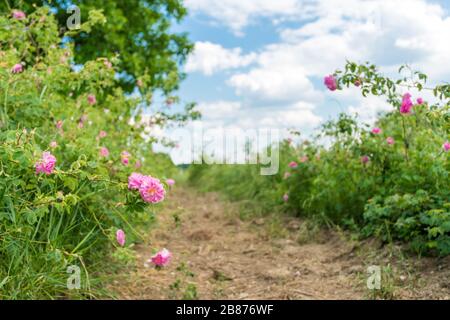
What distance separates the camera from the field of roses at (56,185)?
234cm

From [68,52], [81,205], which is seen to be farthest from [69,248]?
[68,52]

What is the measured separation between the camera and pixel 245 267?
3965mm

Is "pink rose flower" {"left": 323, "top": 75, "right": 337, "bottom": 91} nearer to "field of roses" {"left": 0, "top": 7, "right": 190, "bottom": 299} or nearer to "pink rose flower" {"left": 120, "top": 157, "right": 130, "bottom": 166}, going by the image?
"field of roses" {"left": 0, "top": 7, "right": 190, "bottom": 299}

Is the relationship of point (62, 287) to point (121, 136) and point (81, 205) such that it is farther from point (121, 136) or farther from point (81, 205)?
point (121, 136)

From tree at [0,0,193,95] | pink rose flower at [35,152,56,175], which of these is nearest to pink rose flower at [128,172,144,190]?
pink rose flower at [35,152,56,175]

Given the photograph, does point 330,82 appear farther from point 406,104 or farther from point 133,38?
point 133,38

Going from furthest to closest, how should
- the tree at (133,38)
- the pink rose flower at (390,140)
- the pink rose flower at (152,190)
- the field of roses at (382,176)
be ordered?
the tree at (133,38)
the pink rose flower at (390,140)
the field of roses at (382,176)
the pink rose flower at (152,190)

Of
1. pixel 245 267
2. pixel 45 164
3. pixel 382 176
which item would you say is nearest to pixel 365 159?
pixel 382 176

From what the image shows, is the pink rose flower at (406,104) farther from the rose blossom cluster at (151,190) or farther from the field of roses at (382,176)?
the rose blossom cluster at (151,190)

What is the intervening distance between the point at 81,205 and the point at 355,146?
235 centimetres

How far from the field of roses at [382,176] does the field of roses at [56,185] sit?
1.53 meters

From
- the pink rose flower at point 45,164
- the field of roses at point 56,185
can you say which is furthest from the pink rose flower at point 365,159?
the pink rose flower at point 45,164

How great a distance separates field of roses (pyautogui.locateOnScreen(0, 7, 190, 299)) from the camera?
2.34m

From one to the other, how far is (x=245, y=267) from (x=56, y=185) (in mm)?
1675
